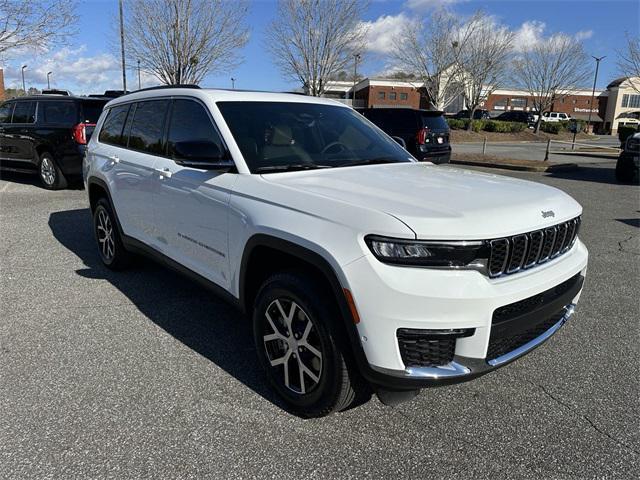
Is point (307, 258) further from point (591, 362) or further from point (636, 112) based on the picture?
point (636, 112)

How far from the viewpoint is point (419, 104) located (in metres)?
74.3

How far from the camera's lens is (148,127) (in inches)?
173

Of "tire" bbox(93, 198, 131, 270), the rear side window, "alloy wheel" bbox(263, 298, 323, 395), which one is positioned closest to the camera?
"alloy wheel" bbox(263, 298, 323, 395)

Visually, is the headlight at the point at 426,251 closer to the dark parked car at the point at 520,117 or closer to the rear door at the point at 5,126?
the rear door at the point at 5,126

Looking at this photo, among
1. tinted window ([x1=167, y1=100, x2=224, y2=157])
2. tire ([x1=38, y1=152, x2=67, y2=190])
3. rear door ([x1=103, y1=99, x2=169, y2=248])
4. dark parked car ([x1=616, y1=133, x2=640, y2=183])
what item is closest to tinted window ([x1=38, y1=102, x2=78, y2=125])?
tire ([x1=38, y1=152, x2=67, y2=190])

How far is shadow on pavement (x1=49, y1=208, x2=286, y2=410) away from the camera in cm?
340

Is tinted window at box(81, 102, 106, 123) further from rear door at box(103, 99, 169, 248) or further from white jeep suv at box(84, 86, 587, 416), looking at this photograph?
white jeep suv at box(84, 86, 587, 416)

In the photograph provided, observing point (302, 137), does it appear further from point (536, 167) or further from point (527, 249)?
point (536, 167)

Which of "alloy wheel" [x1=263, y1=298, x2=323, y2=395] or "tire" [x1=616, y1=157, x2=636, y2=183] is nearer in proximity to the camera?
"alloy wheel" [x1=263, y1=298, x2=323, y2=395]

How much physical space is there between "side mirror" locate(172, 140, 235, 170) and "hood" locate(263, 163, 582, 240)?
1.14ft

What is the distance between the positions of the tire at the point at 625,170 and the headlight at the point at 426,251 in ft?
41.0

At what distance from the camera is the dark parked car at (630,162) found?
1230 cm

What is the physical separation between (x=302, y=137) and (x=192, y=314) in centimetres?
176

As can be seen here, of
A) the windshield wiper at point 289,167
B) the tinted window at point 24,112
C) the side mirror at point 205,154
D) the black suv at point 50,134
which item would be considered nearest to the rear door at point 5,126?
the black suv at point 50,134
